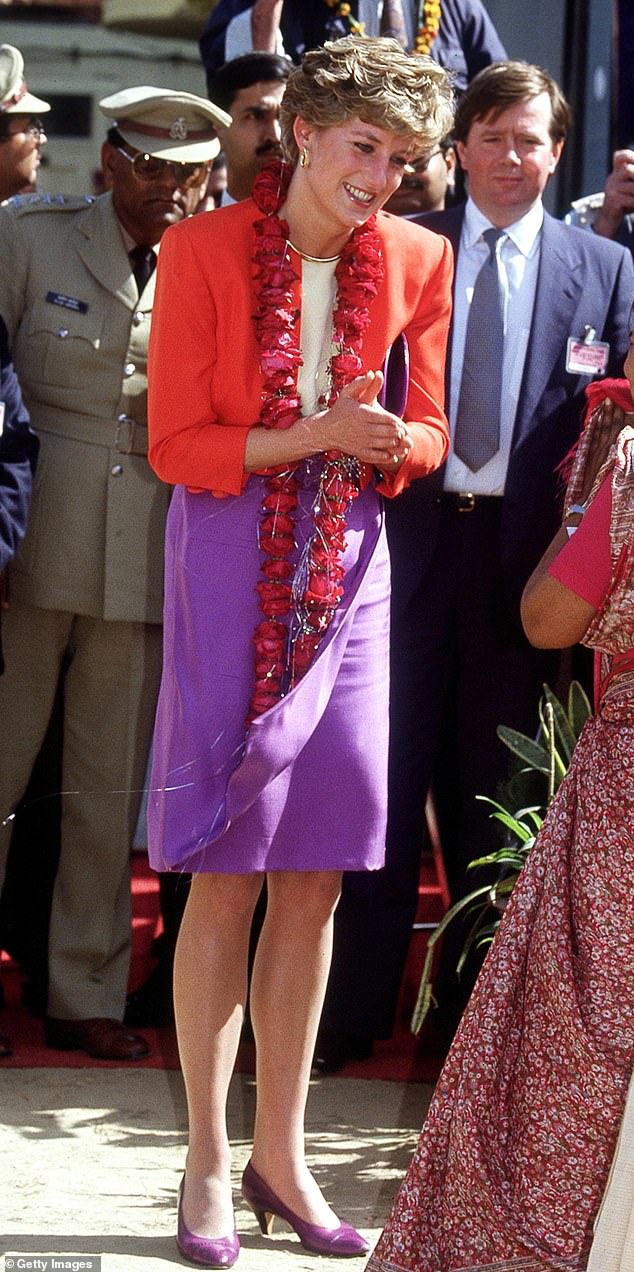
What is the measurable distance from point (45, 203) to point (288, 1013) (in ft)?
7.61

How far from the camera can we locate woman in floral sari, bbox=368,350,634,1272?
9.59 ft

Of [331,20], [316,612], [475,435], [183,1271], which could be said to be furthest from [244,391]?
[331,20]

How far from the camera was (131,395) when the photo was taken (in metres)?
4.59

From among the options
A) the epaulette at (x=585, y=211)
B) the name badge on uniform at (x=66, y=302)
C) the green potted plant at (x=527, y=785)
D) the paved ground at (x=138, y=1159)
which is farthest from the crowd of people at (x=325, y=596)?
the epaulette at (x=585, y=211)

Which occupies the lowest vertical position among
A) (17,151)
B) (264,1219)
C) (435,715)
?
(264,1219)

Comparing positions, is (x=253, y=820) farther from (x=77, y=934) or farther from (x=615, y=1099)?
(x=77, y=934)

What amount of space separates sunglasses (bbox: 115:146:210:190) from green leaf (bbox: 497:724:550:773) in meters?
1.63

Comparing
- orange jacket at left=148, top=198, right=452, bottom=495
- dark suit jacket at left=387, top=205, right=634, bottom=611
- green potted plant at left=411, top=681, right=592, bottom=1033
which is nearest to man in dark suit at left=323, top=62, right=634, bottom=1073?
dark suit jacket at left=387, top=205, right=634, bottom=611

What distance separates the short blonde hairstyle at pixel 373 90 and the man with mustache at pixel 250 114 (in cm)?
159

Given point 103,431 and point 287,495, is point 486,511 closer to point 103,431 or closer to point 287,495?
point 103,431

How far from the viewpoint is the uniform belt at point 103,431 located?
4594 mm

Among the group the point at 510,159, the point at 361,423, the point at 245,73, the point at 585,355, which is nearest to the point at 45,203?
the point at 245,73

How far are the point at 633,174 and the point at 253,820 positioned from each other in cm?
257

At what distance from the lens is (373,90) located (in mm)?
3283
